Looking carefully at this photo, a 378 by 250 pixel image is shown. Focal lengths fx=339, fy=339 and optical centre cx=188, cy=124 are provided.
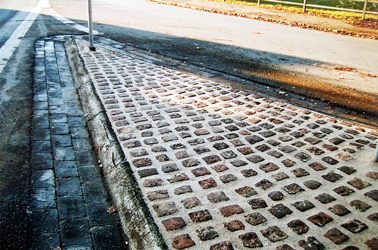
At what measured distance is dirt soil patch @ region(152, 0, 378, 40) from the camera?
456 inches

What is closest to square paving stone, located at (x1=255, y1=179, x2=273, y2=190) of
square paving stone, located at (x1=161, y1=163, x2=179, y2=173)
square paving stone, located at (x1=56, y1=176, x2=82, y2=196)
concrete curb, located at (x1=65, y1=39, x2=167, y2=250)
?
square paving stone, located at (x1=161, y1=163, x2=179, y2=173)

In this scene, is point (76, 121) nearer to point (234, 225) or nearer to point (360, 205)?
point (234, 225)

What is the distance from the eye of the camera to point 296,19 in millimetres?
13414

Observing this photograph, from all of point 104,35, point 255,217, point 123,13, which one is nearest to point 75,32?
point 104,35

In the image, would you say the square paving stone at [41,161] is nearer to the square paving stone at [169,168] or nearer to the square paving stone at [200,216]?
the square paving stone at [169,168]

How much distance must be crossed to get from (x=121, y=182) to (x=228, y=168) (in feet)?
3.35

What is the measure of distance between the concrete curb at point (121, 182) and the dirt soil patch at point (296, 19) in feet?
31.5

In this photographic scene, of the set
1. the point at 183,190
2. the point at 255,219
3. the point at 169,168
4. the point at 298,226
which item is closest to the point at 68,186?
the point at 169,168

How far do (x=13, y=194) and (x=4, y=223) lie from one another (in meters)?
0.39

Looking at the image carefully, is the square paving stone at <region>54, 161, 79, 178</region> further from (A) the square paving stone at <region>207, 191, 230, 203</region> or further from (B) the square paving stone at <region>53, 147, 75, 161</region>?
(A) the square paving stone at <region>207, 191, 230, 203</region>

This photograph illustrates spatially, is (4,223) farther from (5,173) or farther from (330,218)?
(330,218)

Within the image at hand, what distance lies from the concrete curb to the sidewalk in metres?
0.01

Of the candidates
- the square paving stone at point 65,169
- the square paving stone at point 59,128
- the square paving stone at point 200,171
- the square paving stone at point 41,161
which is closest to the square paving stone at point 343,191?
the square paving stone at point 200,171

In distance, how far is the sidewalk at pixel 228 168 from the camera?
249 cm
